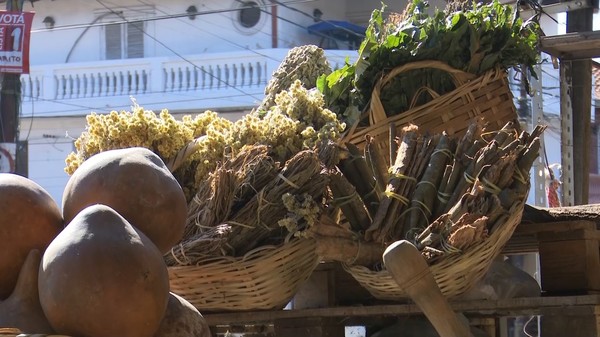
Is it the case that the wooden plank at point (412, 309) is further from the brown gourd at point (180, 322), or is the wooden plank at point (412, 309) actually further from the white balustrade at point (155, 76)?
the white balustrade at point (155, 76)

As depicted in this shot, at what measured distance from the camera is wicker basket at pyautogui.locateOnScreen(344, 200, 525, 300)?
222 cm

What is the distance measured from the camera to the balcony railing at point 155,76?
14875 millimetres

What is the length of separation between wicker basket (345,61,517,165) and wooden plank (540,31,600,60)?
6.09ft

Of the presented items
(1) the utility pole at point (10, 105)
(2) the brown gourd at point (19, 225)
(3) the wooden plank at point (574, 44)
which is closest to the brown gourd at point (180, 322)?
(2) the brown gourd at point (19, 225)

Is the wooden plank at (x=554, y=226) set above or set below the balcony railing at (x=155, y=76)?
below

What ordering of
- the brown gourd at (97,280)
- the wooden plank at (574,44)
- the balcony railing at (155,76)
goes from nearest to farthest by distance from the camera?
the brown gourd at (97,280) → the wooden plank at (574,44) → the balcony railing at (155,76)

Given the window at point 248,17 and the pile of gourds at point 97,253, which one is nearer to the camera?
the pile of gourds at point 97,253

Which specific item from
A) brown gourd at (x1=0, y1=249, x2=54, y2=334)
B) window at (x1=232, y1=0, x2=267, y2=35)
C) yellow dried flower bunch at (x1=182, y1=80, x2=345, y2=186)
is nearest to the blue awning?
window at (x1=232, y1=0, x2=267, y2=35)

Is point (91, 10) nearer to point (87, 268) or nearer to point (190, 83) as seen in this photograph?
point (190, 83)

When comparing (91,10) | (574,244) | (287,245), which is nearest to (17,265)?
(287,245)

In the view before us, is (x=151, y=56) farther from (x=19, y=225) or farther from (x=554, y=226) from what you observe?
(x=19, y=225)

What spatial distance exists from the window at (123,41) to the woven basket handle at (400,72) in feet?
47.5

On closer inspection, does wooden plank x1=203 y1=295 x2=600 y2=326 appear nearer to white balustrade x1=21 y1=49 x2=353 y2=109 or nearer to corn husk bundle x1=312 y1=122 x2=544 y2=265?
corn husk bundle x1=312 y1=122 x2=544 y2=265

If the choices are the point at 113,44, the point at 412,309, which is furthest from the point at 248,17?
the point at 412,309
